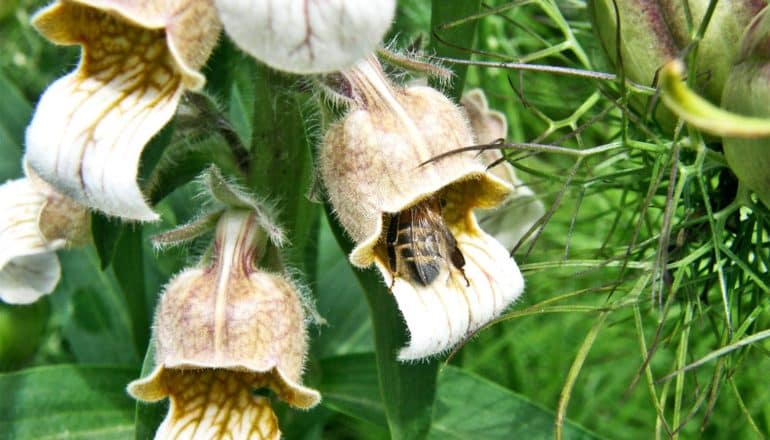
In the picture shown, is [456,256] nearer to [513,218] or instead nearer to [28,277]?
[513,218]

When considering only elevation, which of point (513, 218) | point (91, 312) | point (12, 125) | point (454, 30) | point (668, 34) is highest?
point (668, 34)

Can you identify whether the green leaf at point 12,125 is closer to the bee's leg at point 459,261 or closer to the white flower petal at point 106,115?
the white flower petal at point 106,115

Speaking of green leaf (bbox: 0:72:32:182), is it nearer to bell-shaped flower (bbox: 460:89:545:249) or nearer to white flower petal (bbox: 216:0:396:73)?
bell-shaped flower (bbox: 460:89:545:249)

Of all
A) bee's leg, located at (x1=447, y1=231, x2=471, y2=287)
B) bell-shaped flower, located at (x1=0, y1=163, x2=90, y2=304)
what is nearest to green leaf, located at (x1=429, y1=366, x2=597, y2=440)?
bee's leg, located at (x1=447, y1=231, x2=471, y2=287)

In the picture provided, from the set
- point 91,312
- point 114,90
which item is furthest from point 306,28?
point 91,312

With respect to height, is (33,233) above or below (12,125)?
above

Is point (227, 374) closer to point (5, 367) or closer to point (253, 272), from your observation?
point (253, 272)

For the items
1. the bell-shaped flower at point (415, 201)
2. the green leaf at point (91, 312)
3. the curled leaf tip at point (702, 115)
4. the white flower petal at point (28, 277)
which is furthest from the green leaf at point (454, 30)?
the green leaf at point (91, 312)
